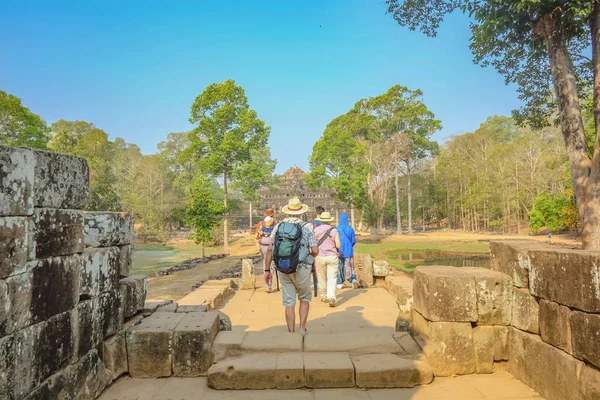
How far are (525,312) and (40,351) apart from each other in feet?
12.5

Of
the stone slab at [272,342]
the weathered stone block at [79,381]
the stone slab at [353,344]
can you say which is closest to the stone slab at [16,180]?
the weathered stone block at [79,381]

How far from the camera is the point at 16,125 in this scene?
25.5m

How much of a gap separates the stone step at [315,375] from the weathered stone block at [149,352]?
48 centimetres

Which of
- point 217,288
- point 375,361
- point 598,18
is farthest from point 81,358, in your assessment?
point 598,18

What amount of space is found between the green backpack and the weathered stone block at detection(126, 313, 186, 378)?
134cm

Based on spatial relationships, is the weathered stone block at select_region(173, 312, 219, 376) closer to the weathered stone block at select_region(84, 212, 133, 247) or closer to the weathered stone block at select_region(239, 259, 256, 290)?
the weathered stone block at select_region(84, 212, 133, 247)

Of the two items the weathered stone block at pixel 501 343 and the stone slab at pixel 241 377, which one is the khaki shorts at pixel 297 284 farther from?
the weathered stone block at pixel 501 343

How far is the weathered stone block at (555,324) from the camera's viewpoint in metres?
2.79

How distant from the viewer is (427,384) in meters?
3.23

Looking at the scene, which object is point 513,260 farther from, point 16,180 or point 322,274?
point 16,180

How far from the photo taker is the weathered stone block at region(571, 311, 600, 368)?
2.49m

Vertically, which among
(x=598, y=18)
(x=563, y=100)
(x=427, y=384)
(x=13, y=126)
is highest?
(x=13, y=126)

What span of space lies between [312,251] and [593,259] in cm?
270

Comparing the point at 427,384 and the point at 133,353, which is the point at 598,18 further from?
the point at 133,353
